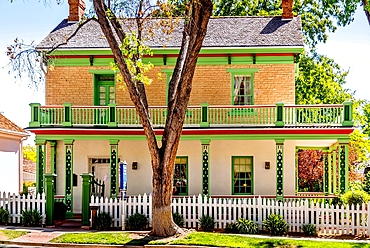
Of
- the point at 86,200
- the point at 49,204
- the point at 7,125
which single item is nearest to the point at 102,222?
the point at 86,200

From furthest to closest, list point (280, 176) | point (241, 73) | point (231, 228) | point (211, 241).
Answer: point (241, 73)
point (280, 176)
point (231, 228)
point (211, 241)

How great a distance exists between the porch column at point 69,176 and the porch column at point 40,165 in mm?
927

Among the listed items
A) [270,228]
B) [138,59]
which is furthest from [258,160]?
[138,59]

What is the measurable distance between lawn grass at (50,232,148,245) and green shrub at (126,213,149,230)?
1.22 meters

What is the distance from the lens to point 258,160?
72.9 ft

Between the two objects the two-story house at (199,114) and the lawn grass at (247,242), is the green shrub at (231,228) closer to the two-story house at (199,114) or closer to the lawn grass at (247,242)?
the lawn grass at (247,242)

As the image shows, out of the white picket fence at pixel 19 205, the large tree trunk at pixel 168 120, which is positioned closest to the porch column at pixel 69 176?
the white picket fence at pixel 19 205

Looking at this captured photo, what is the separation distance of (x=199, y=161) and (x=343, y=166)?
605 cm

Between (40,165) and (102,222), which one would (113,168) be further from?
(102,222)

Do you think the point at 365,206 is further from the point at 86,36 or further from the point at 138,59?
the point at 86,36

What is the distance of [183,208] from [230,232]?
69.1 inches

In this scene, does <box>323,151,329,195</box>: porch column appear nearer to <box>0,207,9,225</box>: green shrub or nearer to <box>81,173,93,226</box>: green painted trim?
<box>81,173,93,226</box>: green painted trim

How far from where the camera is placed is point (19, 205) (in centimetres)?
1752

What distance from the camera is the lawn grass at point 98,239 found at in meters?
14.5
